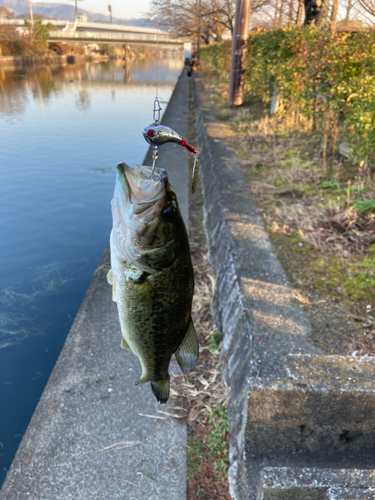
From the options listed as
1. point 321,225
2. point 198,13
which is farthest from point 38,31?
point 321,225

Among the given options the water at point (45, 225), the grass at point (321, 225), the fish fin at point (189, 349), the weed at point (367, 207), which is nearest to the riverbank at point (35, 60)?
the water at point (45, 225)

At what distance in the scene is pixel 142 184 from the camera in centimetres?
141

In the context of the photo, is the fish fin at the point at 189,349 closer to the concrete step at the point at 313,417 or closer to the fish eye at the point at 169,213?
the fish eye at the point at 169,213

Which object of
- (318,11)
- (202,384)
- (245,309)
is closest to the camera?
(245,309)

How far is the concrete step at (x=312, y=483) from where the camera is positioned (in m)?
1.79

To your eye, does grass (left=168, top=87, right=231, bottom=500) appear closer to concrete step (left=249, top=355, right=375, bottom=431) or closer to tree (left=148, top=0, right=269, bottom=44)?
concrete step (left=249, top=355, right=375, bottom=431)

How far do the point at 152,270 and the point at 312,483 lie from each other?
4.55 ft

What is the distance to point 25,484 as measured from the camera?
2.81 m

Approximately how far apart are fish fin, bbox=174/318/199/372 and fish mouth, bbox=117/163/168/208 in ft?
2.04

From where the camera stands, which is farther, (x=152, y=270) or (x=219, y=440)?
(x=219, y=440)

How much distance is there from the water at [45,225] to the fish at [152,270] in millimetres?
3232

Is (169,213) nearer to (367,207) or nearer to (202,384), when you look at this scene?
(202,384)

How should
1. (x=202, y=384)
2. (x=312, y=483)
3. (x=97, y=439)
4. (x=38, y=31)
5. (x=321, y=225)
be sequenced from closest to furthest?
(x=312, y=483)
(x=97, y=439)
(x=202, y=384)
(x=321, y=225)
(x=38, y=31)

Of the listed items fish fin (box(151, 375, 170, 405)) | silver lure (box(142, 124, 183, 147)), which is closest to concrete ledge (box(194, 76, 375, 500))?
fish fin (box(151, 375, 170, 405))
